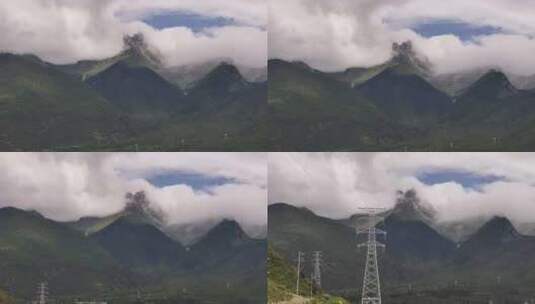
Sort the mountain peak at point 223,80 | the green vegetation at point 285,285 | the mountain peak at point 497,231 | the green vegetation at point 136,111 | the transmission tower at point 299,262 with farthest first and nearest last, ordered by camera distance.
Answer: the green vegetation at point 136,111 < the mountain peak at point 497,231 < the mountain peak at point 223,80 < the transmission tower at point 299,262 < the green vegetation at point 285,285

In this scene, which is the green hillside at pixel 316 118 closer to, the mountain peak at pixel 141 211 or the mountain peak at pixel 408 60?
the mountain peak at pixel 408 60

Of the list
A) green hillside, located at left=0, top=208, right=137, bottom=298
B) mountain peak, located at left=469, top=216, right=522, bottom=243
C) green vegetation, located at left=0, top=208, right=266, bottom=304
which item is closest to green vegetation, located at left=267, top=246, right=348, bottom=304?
green vegetation, located at left=0, top=208, right=266, bottom=304

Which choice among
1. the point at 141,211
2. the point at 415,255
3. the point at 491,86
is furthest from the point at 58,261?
the point at 491,86

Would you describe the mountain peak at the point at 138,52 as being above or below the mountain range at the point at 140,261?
above

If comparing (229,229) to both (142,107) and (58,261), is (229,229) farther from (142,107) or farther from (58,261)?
(58,261)

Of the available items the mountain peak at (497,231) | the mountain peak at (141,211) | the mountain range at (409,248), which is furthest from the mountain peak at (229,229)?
the mountain peak at (497,231)

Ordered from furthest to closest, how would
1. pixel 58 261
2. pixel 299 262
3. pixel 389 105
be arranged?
pixel 58 261, pixel 389 105, pixel 299 262

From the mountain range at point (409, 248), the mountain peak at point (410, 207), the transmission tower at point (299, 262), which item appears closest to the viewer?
the mountain peak at point (410, 207)
